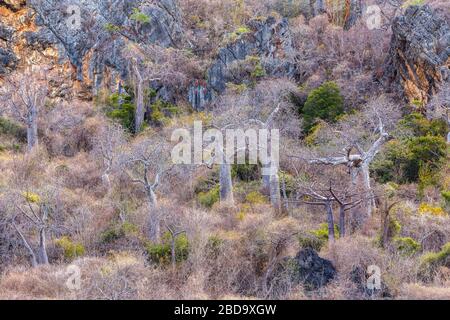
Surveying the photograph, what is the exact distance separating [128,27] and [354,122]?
18.2 metres

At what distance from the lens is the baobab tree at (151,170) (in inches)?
556

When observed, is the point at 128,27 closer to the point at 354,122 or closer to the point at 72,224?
the point at 354,122

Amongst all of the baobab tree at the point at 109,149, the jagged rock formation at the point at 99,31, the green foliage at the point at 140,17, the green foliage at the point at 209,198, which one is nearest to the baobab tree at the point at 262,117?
the green foliage at the point at 209,198

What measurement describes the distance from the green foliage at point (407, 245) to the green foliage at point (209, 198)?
7.62 meters

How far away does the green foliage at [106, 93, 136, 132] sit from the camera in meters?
28.1

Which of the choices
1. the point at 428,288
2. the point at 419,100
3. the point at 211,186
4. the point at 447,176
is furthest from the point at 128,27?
the point at 428,288

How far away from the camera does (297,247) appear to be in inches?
489

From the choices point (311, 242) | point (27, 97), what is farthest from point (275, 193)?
point (27, 97)

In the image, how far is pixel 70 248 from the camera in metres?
13.5

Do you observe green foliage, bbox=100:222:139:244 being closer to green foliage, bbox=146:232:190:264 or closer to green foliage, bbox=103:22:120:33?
green foliage, bbox=146:232:190:264

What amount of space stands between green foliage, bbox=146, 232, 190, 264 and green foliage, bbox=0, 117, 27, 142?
1653cm

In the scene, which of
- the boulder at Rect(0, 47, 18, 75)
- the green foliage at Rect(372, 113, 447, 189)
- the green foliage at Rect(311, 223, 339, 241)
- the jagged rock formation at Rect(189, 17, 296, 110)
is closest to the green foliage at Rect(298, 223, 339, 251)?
the green foliage at Rect(311, 223, 339, 241)

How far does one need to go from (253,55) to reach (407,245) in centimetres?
2116

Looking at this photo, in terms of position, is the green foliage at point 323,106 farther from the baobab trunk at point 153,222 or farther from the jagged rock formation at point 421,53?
the baobab trunk at point 153,222
